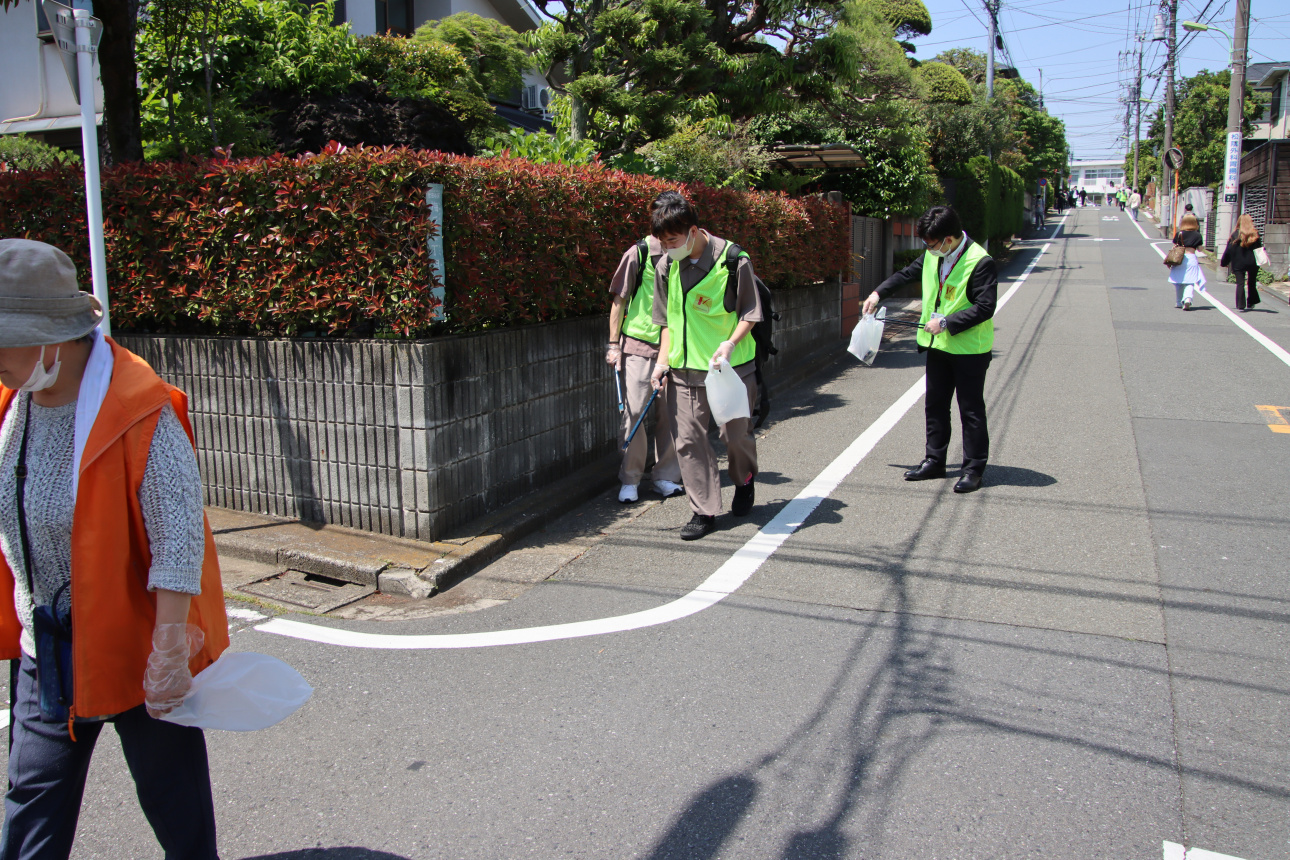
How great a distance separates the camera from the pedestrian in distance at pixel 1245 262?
16062 mm

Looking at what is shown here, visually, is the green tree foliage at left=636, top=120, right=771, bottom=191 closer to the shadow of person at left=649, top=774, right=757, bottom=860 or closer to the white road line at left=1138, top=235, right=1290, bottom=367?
the white road line at left=1138, top=235, right=1290, bottom=367

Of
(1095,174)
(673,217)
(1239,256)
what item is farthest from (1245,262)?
(1095,174)

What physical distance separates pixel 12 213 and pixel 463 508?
336 centimetres

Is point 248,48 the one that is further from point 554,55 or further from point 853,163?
point 853,163

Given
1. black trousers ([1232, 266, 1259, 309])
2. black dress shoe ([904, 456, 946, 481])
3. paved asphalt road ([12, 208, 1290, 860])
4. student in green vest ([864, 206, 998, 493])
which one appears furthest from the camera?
black trousers ([1232, 266, 1259, 309])

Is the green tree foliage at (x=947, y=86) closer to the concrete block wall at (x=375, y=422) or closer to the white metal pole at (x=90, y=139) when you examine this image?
the concrete block wall at (x=375, y=422)

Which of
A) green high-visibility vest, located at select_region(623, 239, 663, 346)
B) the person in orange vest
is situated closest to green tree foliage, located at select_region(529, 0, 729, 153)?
green high-visibility vest, located at select_region(623, 239, 663, 346)

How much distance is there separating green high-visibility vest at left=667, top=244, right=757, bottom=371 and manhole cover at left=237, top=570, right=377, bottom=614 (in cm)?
210

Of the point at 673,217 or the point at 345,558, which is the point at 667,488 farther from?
the point at 345,558

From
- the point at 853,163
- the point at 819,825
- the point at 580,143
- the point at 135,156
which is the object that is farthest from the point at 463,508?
the point at 853,163

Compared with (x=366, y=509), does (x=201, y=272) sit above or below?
above

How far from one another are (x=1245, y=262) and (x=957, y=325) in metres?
13.3

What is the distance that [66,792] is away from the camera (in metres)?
2.11

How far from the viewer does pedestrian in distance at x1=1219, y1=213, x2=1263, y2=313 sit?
16.1m
